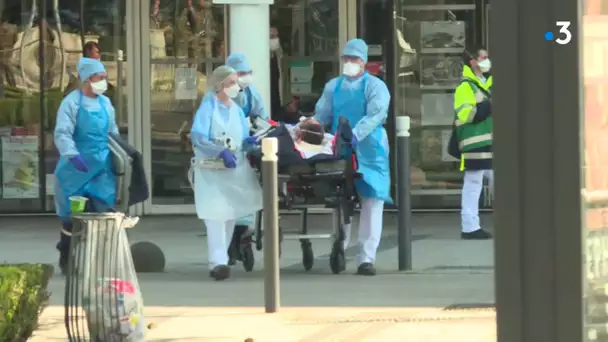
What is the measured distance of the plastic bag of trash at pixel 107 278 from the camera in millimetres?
6668

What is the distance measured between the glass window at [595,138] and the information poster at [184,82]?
11892mm

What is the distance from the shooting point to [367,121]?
10.0 meters

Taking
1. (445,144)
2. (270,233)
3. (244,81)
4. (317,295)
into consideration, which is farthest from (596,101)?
(445,144)

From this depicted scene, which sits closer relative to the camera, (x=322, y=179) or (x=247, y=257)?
(x=322, y=179)

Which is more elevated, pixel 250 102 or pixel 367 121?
pixel 250 102

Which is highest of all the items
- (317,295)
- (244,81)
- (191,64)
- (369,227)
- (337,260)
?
(191,64)

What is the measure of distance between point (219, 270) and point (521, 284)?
6.60m

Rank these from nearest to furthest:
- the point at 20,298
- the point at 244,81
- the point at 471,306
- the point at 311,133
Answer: the point at 20,298, the point at 471,306, the point at 311,133, the point at 244,81

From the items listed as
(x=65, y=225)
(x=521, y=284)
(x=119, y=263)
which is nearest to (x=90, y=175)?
(x=65, y=225)

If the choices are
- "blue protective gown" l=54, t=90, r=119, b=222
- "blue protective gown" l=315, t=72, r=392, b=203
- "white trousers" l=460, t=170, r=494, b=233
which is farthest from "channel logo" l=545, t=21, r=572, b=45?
"white trousers" l=460, t=170, r=494, b=233

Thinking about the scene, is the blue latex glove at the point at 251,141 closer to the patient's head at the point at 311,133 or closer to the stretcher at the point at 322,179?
the stretcher at the point at 322,179

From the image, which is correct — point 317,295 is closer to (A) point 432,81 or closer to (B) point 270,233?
(B) point 270,233

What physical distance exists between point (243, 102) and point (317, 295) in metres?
2.69

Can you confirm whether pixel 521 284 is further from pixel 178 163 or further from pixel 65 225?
pixel 178 163
